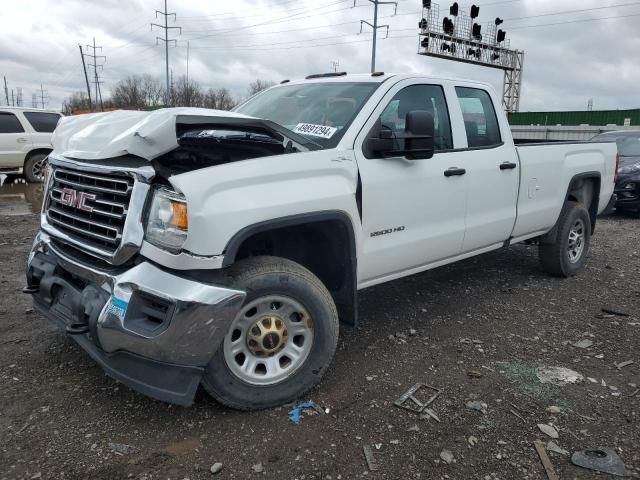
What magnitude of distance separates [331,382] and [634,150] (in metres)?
10.1

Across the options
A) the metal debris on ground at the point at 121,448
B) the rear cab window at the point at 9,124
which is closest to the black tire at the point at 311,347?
the metal debris on ground at the point at 121,448

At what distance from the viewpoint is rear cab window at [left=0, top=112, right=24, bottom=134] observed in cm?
1297

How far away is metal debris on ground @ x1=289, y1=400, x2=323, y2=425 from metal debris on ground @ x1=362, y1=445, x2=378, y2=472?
43cm

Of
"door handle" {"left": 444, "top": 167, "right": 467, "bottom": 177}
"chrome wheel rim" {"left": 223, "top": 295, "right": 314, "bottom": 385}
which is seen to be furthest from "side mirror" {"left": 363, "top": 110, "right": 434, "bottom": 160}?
"chrome wheel rim" {"left": 223, "top": 295, "right": 314, "bottom": 385}

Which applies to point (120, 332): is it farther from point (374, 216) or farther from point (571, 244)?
point (571, 244)

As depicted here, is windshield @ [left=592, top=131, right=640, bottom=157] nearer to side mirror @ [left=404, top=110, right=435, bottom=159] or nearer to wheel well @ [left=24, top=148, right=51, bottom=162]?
side mirror @ [left=404, top=110, right=435, bottom=159]

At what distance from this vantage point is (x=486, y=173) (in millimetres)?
4512

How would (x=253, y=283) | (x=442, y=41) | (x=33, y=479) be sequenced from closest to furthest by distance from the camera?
Result: (x=33, y=479) → (x=253, y=283) → (x=442, y=41)

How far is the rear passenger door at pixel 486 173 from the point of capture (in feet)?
14.6

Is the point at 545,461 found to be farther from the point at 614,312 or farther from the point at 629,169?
the point at 629,169

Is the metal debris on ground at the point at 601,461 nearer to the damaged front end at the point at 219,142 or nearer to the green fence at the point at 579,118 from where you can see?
the damaged front end at the point at 219,142

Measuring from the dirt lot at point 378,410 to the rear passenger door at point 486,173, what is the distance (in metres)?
0.78

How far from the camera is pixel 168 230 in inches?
109

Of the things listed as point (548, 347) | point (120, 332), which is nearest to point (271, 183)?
point (120, 332)
